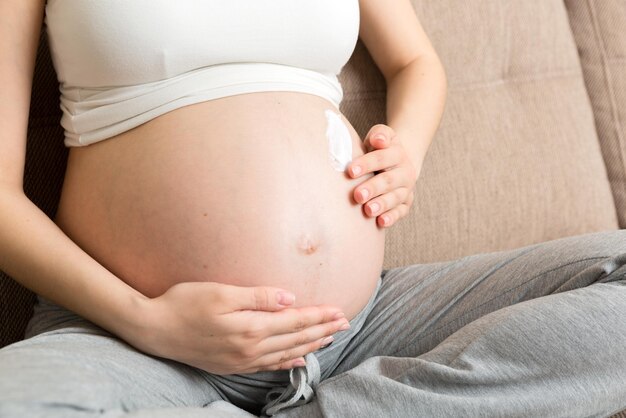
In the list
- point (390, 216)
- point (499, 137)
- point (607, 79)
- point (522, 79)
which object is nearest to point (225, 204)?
point (390, 216)

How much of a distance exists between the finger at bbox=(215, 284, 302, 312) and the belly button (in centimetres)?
6

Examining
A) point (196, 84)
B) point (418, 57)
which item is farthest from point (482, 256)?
point (196, 84)

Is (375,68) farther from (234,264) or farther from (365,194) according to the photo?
(234,264)

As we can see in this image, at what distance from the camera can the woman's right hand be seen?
79 cm

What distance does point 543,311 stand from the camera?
0.84 metres

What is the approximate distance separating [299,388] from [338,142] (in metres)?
0.32

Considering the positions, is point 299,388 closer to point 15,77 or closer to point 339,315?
point 339,315

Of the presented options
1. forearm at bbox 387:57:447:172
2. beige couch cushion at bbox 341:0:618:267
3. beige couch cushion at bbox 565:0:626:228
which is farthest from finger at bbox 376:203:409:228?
beige couch cushion at bbox 565:0:626:228

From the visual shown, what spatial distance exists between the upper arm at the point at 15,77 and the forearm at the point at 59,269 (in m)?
0.04

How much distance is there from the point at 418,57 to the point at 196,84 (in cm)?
45

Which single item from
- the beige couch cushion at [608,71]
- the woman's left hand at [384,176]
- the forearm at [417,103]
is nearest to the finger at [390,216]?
the woman's left hand at [384,176]

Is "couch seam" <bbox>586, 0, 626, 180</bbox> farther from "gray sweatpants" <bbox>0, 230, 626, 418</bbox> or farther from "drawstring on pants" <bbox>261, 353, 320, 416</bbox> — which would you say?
"drawstring on pants" <bbox>261, 353, 320, 416</bbox>

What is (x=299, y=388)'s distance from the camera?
87cm

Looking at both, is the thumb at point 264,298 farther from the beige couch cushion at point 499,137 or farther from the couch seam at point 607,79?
the couch seam at point 607,79
